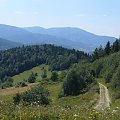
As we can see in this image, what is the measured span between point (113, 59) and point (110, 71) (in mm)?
11569

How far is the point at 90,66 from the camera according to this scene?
463ft

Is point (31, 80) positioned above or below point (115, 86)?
below

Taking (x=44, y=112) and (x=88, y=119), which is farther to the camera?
(x=44, y=112)

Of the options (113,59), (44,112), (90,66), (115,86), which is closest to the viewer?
(44,112)

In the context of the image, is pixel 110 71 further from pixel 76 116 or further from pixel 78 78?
pixel 76 116

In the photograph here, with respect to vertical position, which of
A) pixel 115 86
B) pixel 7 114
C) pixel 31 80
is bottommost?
pixel 31 80

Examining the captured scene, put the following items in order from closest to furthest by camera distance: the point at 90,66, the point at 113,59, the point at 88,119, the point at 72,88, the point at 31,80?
the point at 88,119 → the point at 72,88 → the point at 113,59 → the point at 90,66 → the point at 31,80

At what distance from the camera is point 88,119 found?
1234cm

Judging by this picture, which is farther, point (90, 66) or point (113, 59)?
point (90, 66)

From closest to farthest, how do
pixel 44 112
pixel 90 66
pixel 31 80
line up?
pixel 44 112 < pixel 90 66 < pixel 31 80

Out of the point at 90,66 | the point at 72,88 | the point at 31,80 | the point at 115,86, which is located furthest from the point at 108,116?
the point at 31,80

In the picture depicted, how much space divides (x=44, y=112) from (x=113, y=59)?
110928 millimetres

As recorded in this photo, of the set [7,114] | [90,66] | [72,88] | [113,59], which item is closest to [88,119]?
[7,114]

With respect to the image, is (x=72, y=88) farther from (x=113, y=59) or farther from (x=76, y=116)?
(x=76, y=116)
